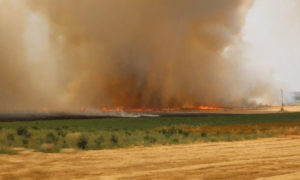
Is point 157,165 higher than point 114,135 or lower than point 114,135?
lower

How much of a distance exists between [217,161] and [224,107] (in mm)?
135544

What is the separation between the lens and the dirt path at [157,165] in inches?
475

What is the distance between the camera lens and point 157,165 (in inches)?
564

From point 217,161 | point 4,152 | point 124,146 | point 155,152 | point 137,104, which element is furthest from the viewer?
point 137,104

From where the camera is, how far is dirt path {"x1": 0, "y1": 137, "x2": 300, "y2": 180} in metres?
12.1

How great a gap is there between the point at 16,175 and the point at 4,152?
5.97 metres

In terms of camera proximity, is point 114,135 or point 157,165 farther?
point 114,135

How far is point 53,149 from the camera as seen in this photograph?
18969 millimetres

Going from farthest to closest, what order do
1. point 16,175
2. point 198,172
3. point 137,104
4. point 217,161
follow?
1. point 137,104
2. point 217,161
3. point 198,172
4. point 16,175

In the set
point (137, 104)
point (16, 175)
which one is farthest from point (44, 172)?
point (137, 104)

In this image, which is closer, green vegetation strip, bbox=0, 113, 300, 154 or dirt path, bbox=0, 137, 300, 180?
dirt path, bbox=0, 137, 300, 180

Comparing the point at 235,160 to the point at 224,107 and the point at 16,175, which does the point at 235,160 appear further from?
the point at 224,107

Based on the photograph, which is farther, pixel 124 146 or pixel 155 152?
pixel 124 146

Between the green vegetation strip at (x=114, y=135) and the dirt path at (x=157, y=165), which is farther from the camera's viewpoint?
the green vegetation strip at (x=114, y=135)
